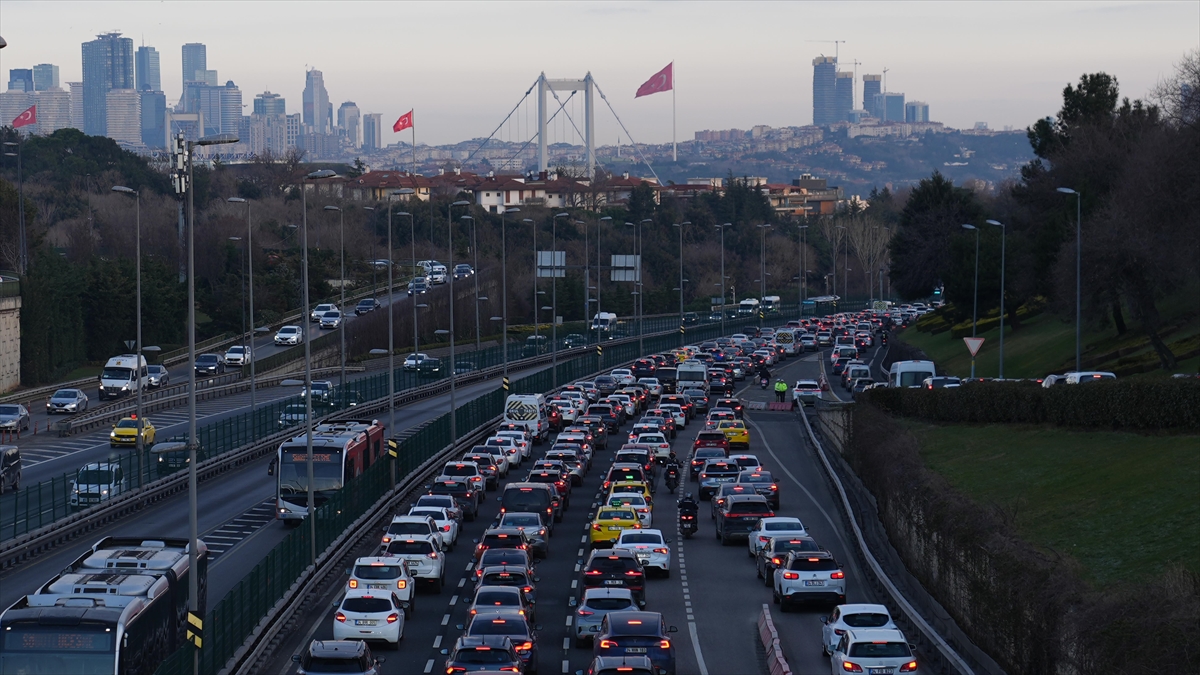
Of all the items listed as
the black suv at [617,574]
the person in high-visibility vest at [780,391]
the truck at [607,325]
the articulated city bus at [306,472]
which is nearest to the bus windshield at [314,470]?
the articulated city bus at [306,472]

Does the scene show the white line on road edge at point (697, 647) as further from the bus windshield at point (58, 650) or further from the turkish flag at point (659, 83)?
the turkish flag at point (659, 83)

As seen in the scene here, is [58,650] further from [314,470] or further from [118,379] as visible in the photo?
[118,379]

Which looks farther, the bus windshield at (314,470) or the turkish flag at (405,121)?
the turkish flag at (405,121)

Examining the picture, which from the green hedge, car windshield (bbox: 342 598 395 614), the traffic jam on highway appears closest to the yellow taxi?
the traffic jam on highway

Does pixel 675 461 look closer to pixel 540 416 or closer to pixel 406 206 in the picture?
pixel 540 416

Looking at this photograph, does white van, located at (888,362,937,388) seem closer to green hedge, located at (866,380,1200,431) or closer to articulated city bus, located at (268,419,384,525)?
green hedge, located at (866,380,1200,431)

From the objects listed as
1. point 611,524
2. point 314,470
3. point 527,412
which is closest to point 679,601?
point 611,524
